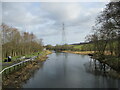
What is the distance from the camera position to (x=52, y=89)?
732 centimetres

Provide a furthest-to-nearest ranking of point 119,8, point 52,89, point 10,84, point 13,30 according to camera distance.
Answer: point 13,30 → point 119,8 → point 10,84 → point 52,89

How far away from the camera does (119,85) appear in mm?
7766

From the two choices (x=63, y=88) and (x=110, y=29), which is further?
(x=110, y=29)

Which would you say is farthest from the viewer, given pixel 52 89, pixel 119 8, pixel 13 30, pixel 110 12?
pixel 13 30

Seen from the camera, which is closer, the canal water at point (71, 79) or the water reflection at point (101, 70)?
the canal water at point (71, 79)

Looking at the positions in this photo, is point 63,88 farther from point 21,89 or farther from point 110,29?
point 110,29

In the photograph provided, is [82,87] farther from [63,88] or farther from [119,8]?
[119,8]

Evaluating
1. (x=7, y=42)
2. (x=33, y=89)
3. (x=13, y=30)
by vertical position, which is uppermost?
(x=13, y=30)

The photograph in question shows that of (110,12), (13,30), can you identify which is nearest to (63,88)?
(110,12)

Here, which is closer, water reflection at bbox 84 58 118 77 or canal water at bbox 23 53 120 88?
canal water at bbox 23 53 120 88

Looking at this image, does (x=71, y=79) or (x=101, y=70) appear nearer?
(x=71, y=79)

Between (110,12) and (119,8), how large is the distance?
1205 mm

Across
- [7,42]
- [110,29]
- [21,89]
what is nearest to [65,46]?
[7,42]

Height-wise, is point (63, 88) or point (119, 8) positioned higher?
point (119, 8)
